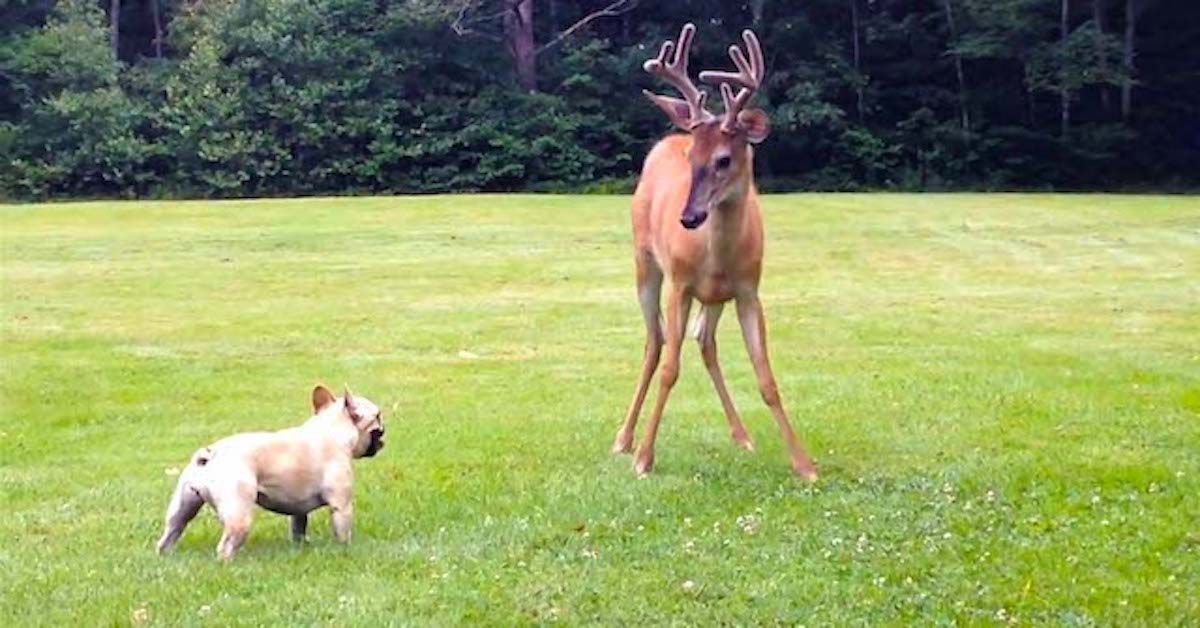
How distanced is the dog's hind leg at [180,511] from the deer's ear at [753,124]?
10.4 feet

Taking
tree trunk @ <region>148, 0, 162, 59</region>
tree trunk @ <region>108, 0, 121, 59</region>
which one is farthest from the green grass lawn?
tree trunk @ <region>148, 0, 162, 59</region>

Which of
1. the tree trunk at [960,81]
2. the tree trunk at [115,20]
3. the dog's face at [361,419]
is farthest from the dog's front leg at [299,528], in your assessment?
the tree trunk at [115,20]

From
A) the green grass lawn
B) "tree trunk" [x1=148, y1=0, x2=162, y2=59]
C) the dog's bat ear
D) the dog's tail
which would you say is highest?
"tree trunk" [x1=148, y1=0, x2=162, y2=59]

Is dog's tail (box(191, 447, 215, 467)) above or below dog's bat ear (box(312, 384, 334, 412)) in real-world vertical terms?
below

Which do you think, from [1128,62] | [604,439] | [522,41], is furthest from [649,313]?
[522,41]

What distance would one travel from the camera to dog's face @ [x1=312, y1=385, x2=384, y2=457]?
6.77 m

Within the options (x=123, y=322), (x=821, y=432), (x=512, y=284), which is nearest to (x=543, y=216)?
(x=512, y=284)

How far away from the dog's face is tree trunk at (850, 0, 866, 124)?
3661 centimetres

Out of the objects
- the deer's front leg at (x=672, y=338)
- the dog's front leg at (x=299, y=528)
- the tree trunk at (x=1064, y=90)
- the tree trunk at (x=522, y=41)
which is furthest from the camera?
the tree trunk at (x=522, y=41)

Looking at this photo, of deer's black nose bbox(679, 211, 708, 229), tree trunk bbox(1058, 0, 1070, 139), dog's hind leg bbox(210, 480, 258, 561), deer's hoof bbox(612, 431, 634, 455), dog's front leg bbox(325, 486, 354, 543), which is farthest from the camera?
tree trunk bbox(1058, 0, 1070, 139)

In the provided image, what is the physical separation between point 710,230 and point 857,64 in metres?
35.8

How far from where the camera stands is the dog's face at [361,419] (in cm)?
677

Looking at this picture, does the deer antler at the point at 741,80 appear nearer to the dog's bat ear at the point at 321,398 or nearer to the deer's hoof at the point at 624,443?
the deer's hoof at the point at 624,443

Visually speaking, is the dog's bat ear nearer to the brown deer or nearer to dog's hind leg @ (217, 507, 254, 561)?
dog's hind leg @ (217, 507, 254, 561)
